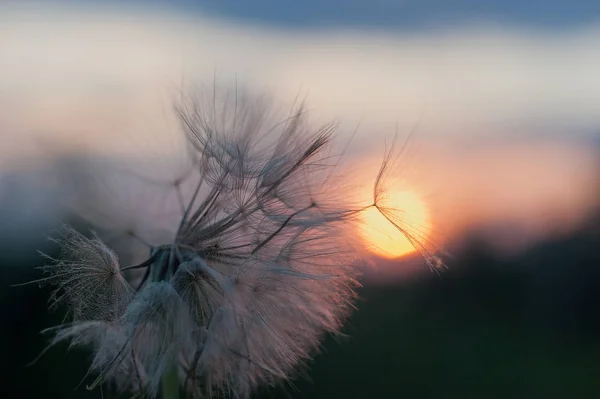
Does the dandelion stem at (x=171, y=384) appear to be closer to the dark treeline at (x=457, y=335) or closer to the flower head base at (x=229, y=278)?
the flower head base at (x=229, y=278)

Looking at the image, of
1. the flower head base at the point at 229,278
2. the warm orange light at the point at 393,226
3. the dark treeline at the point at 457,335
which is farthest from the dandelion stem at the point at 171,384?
the dark treeline at the point at 457,335

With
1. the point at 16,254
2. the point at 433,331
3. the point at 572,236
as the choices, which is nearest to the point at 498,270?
the point at 572,236

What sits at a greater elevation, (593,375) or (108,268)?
(108,268)

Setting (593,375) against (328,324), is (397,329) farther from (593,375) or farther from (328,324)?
(328,324)

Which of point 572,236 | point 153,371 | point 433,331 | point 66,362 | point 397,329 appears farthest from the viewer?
point 572,236

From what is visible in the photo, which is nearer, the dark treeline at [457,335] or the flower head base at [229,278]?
the flower head base at [229,278]
